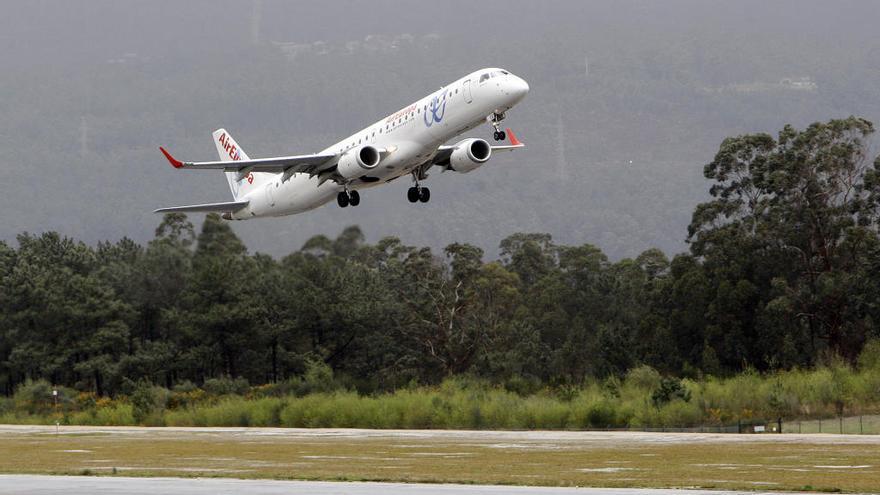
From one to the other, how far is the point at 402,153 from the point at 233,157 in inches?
925

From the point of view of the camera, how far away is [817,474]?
3400cm

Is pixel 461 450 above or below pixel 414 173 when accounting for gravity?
below

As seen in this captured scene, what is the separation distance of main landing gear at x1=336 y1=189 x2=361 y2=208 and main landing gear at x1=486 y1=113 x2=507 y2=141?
8970mm

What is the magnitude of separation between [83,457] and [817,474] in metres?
25.2

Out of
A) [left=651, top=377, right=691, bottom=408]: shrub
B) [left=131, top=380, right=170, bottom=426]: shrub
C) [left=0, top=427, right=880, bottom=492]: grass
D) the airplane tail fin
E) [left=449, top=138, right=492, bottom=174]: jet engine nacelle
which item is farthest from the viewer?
[left=131, top=380, right=170, bottom=426]: shrub

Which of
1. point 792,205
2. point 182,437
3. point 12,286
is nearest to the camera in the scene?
point 182,437

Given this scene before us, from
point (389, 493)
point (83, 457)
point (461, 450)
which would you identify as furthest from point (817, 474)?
point (83, 457)

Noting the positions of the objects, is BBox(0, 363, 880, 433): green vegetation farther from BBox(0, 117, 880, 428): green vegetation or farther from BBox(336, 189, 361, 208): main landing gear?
BBox(336, 189, 361, 208): main landing gear

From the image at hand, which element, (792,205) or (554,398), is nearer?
(554,398)

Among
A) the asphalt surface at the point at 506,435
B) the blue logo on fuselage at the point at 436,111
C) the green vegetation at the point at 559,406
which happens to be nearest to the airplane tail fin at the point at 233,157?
the asphalt surface at the point at 506,435

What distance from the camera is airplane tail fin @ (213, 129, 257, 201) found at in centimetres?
6844

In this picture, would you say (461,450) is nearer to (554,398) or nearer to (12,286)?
(554,398)

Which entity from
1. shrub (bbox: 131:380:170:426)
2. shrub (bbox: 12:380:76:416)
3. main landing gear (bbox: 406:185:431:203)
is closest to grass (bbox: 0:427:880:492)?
main landing gear (bbox: 406:185:431:203)

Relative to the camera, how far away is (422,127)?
171 ft
